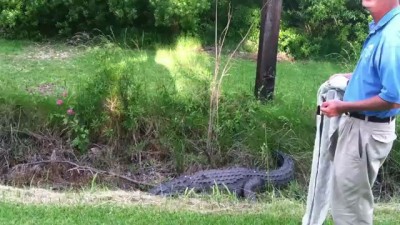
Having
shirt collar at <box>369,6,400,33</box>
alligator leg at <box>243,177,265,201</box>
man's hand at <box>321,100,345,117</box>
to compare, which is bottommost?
alligator leg at <box>243,177,265,201</box>

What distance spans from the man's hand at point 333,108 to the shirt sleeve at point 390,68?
0.21 m

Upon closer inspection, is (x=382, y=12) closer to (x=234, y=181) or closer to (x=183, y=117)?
(x=234, y=181)

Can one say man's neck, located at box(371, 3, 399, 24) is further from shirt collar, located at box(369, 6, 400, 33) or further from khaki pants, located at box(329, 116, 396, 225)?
khaki pants, located at box(329, 116, 396, 225)

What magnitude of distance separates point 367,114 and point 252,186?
3.23 meters

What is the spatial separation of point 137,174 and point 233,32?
7.43 m

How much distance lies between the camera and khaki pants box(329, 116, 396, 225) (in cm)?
296

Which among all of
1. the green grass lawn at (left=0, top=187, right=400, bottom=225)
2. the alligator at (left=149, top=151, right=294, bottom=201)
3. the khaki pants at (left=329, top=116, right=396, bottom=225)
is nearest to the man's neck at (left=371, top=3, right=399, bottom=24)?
the khaki pants at (left=329, top=116, right=396, bottom=225)

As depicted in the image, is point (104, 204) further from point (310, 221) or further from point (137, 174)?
point (137, 174)

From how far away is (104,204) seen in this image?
443 cm

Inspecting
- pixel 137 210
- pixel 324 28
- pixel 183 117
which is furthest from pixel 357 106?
pixel 324 28

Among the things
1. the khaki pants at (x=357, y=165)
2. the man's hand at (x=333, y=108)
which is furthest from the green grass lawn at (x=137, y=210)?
the man's hand at (x=333, y=108)

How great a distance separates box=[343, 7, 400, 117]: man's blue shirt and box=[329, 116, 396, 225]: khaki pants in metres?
0.10

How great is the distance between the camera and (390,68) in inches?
107

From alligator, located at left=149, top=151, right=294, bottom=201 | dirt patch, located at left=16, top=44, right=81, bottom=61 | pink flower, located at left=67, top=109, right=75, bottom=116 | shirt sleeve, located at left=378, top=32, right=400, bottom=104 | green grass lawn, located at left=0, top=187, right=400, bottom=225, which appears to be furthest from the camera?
dirt patch, located at left=16, top=44, right=81, bottom=61
